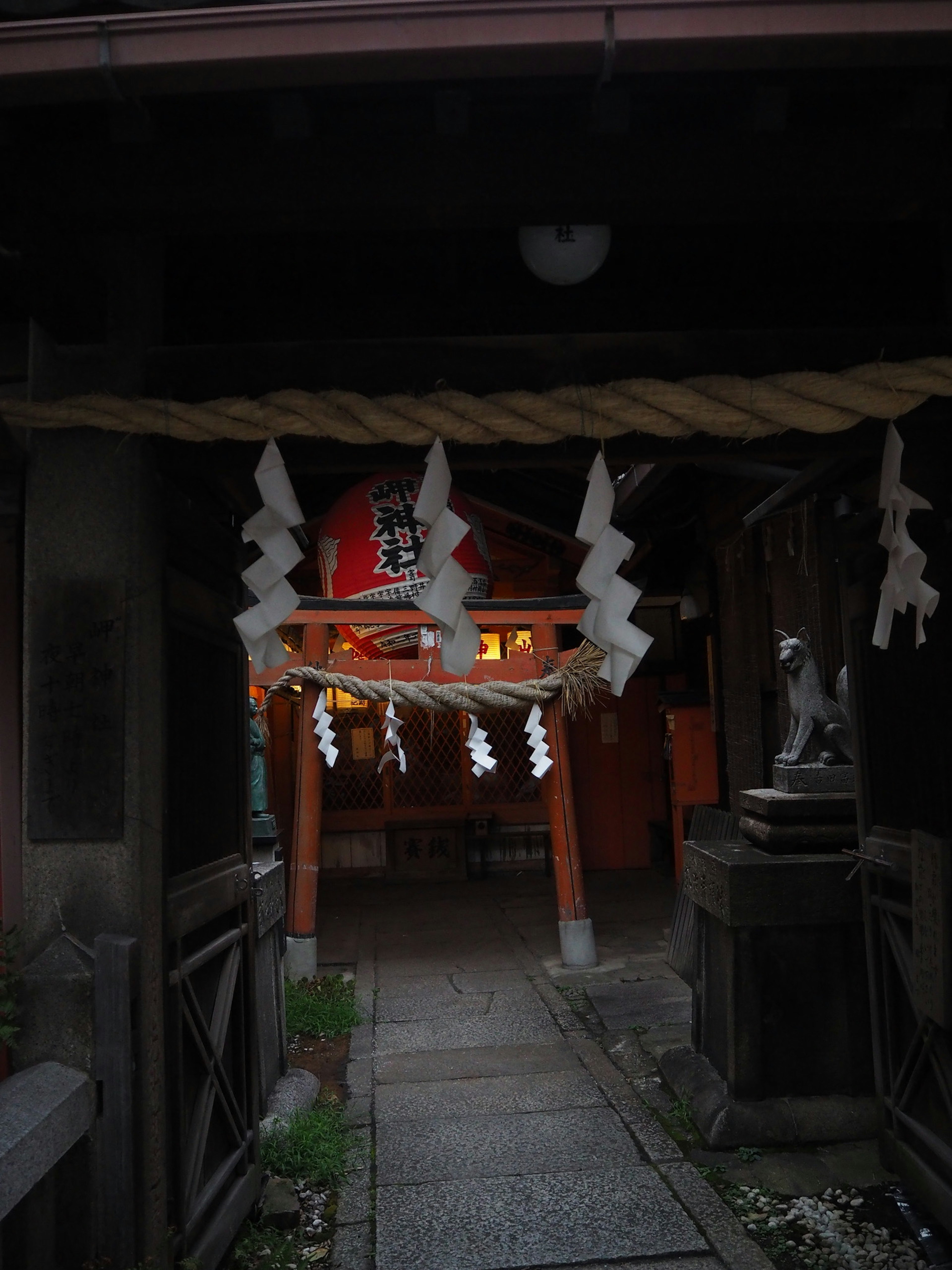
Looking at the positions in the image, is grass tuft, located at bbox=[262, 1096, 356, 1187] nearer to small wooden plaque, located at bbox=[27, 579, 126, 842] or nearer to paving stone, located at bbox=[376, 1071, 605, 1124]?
paving stone, located at bbox=[376, 1071, 605, 1124]

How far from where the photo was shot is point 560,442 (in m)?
3.47

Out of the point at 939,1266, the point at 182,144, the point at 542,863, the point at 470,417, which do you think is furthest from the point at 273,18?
the point at 542,863

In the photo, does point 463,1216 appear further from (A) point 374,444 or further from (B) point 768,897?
(A) point 374,444

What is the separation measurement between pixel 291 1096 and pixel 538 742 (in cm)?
398

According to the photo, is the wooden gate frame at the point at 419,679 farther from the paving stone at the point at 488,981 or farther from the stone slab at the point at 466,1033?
the stone slab at the point at 466,1033

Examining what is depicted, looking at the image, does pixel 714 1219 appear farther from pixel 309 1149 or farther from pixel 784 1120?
pixel 309 1149

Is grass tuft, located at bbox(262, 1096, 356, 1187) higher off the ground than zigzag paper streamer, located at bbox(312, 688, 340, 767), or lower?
lower

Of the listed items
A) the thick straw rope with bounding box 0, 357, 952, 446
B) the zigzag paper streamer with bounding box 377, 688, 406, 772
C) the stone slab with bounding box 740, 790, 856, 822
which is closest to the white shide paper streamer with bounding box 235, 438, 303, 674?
the thick straw rope with bounding box 0, 357, 952, 446

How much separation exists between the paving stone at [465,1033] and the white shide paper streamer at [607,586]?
468 cm

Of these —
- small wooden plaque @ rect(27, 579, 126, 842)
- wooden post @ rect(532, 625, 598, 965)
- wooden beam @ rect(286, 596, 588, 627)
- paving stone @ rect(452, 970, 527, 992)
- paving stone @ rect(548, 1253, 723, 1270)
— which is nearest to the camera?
small wooden plaque @ rect(27, 579, 126, 842)

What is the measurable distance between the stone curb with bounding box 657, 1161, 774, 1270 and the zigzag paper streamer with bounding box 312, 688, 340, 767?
182 inches

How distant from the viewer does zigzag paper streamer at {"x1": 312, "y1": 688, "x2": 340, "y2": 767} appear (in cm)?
849

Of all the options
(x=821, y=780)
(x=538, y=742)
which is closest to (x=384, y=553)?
(x=538, y=742)

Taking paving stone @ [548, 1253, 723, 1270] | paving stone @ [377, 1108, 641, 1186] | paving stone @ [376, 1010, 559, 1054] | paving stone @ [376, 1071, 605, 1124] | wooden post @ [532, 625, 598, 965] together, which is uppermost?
wooden post @ [532, 625, 598, 965]
